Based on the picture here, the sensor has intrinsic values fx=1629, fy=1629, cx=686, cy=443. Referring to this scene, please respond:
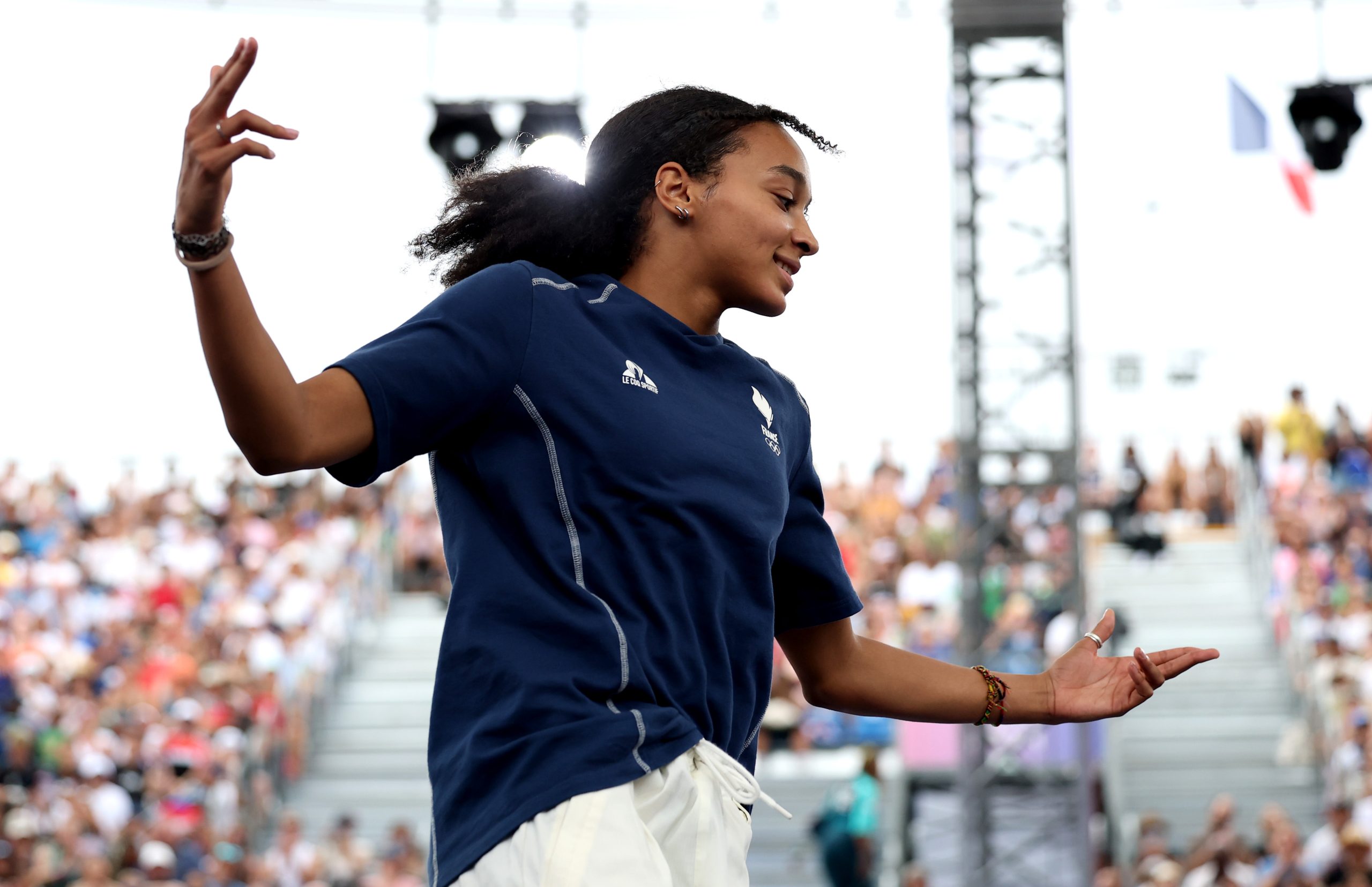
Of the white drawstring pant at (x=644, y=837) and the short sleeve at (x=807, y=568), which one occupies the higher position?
the short sleeve at (x=807, y=568)

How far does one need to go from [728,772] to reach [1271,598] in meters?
12.0

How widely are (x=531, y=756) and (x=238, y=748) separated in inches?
383

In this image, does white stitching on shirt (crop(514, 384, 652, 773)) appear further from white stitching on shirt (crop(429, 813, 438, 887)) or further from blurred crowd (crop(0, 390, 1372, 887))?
blurred crowd (crop(0, 390, 1372, 887))

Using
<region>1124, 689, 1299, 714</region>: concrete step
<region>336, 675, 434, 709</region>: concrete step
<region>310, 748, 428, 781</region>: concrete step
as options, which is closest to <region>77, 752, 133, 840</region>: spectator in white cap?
<region>310, 748, 428, 781</region>: concrete step

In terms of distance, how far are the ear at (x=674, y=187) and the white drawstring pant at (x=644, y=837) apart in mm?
591

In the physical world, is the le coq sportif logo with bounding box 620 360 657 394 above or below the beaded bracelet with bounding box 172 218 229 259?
below

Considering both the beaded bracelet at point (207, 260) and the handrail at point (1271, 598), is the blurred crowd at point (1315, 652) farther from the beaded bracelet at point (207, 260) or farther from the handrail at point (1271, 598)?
the beaded bracelet at point (207, 260)

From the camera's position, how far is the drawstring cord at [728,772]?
1591 mm

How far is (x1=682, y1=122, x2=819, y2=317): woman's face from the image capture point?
1.77m

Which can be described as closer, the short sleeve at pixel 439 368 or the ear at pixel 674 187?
the short sleeve at pixel 439 368

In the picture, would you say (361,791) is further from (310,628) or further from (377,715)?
(310,628)

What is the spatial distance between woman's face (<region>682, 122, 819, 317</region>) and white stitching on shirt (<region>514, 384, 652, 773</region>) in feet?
1.03

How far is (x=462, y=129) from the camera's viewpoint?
29.2 ft

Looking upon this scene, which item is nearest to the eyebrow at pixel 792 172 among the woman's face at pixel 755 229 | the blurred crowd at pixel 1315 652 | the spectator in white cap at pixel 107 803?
the woman's face at pixel 755 229
